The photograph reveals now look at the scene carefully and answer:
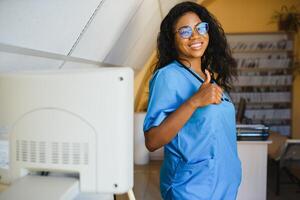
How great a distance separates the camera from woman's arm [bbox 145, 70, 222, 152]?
3.33ft

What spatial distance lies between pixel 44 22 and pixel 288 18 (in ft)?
16.7

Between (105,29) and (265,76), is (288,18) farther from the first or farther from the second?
(105,29)

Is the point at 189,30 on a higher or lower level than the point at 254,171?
higher

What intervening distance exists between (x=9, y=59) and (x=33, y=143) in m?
0.39

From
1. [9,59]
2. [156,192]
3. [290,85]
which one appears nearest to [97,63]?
[9,59]

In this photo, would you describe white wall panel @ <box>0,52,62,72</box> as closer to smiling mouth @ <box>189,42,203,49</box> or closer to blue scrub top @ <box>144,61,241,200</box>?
blue scrub top @ <box>144,61,241,200</box>

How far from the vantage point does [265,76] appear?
18.5 ft

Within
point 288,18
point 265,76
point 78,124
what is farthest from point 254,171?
point 288,18

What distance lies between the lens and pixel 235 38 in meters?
5.63

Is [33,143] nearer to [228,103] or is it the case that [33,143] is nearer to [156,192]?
[228,103]

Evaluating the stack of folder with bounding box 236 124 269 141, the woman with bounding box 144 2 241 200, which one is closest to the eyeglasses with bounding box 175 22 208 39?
the woman with bounding box 144 2 241 200

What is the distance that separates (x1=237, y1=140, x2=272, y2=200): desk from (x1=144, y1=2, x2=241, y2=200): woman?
4.86 feet

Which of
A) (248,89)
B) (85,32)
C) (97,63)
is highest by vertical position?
(85,32)

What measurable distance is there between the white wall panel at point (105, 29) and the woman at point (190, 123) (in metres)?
0.34
